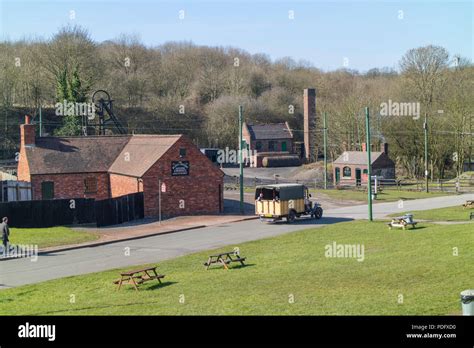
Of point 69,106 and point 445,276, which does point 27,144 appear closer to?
point 69,106

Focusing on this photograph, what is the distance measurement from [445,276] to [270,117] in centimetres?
8282

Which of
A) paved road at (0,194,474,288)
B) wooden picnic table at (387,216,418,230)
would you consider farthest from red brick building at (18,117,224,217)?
wooden picnic table at (387,216,418,230)

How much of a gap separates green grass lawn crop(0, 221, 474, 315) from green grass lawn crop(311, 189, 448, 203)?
73.0ft

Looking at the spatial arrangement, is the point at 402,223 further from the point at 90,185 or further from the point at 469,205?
the point at 90,185

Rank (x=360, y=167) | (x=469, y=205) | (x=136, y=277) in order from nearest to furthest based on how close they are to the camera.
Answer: (x=136, y=277) < (x=469, y=205) < (x=360, y=167)

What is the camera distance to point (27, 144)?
46688mm

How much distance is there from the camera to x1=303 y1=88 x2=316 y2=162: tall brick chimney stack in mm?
85875

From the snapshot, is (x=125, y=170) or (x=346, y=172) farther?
(x=346, y=172)

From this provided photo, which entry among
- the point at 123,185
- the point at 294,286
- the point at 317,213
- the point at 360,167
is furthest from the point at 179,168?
the point at 360,167

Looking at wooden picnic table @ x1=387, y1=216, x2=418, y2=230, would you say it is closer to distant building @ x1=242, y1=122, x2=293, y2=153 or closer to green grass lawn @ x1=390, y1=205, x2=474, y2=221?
green grass lawn @ x1=390, y1=205, x2=474, y2=221

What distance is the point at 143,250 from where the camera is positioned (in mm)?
30453

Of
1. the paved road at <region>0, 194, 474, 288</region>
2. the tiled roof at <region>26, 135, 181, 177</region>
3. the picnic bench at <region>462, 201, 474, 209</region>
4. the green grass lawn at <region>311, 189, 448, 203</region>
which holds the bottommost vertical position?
the paved road at <region>0, 194, 474, 288</region>

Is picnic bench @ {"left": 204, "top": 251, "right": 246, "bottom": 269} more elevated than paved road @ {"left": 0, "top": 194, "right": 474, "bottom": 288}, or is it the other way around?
picnic bench @ {"left": 204, "top": 251, "right": 246, "bottom": 269}

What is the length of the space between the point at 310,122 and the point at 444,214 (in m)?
48.6
